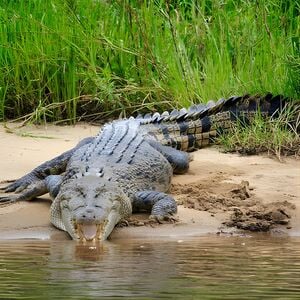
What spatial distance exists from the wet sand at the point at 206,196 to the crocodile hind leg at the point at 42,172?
8.3 inches

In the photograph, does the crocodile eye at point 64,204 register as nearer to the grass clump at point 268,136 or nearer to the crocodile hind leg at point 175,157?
the crocodile hind leg at point 175,157

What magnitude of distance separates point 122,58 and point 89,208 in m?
3.82

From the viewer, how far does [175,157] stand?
8258 mm

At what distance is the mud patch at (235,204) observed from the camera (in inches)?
269

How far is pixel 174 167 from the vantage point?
8195mm

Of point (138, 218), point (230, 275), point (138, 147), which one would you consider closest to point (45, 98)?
point (138, 147)

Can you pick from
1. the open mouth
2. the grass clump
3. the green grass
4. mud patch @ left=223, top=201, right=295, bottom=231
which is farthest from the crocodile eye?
the green grass

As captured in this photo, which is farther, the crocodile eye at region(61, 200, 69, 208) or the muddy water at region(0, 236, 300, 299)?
the crocodile eye at region(61, 200, 69, 208)

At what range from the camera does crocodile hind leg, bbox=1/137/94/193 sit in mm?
7840

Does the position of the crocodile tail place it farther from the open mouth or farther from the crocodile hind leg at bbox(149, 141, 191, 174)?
the open mouth

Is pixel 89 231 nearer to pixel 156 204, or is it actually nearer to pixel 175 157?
pixel 156 204

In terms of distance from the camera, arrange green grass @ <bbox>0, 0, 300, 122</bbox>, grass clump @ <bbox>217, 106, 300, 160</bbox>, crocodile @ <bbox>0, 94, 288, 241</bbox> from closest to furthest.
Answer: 1. crocodile @ <bbox>0, 94, 288, 241</bbox>
2. grass clump @ <bbox>217, 106, 300, 160</bbox>
3. green grass @ <bbox>0, 0, 300, 122</bbox>

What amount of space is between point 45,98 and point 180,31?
4.95 ft

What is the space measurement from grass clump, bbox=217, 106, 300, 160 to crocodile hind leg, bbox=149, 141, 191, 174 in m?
0.49
